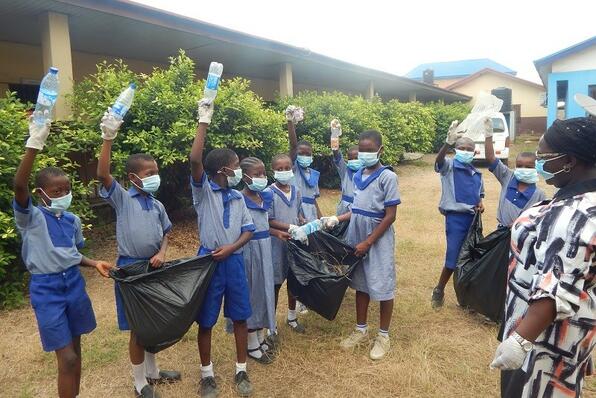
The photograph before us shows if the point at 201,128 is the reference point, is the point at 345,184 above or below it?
below

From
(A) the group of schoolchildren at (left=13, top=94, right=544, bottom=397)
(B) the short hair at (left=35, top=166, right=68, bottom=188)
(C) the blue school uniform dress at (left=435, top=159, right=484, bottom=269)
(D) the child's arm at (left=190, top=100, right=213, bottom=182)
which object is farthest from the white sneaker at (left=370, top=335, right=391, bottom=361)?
(B) the short hair at (left=35, top=166, right=68, bottom=188)

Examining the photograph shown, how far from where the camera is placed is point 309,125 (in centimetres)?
1026

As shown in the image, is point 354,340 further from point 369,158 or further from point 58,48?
point 58,48

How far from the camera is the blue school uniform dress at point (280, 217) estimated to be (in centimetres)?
347

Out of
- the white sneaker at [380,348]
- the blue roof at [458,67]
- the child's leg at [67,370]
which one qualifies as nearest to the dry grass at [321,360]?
the white sneaker at [380,348]

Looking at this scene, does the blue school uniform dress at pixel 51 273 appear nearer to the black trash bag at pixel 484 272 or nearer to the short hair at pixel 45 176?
the short hair at pixel 45 176

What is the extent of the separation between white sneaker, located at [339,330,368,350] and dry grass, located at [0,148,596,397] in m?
0.06

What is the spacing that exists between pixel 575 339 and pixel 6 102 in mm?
4951

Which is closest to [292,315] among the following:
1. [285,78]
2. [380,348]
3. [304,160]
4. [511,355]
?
[380,348]

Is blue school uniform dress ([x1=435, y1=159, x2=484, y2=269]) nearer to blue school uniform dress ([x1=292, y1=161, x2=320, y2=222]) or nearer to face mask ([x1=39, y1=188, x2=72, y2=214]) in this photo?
blue school uniform dress ([x1=292, y1=161, x2=320, y2=222])

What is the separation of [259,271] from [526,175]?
7.76 feet

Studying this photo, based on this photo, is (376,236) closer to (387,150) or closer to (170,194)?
(170,194)

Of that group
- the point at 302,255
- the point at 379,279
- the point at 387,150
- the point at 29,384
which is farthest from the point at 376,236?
the point at 387,150

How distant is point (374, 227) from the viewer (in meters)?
3.33
